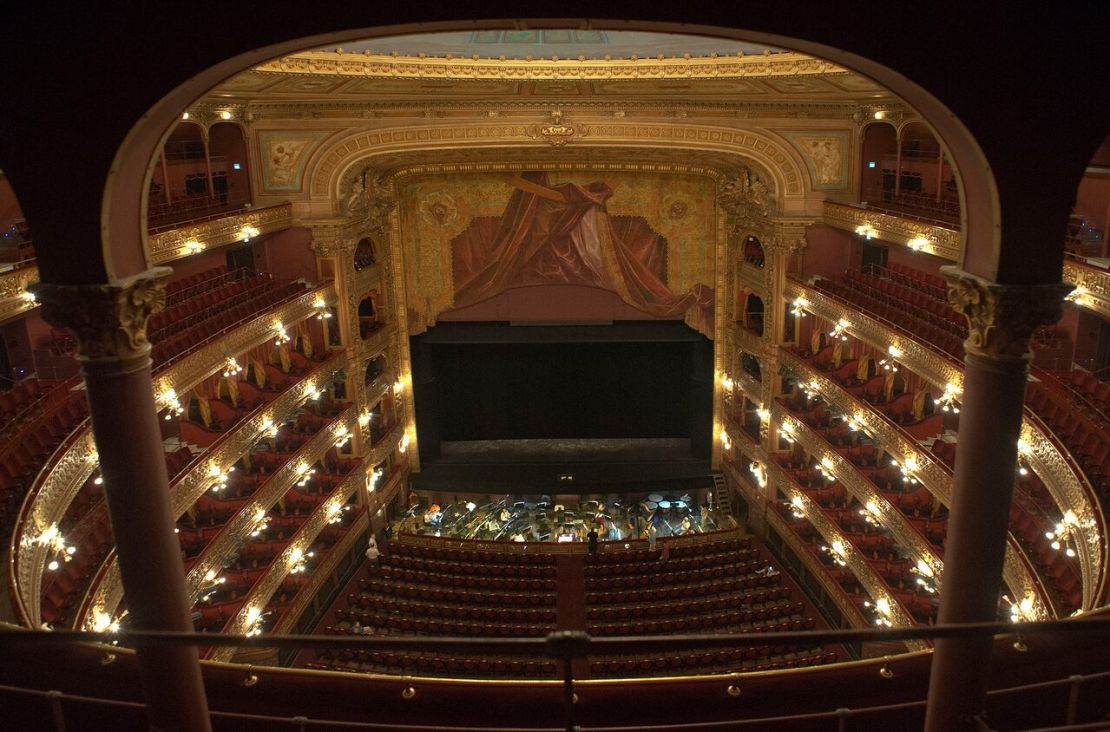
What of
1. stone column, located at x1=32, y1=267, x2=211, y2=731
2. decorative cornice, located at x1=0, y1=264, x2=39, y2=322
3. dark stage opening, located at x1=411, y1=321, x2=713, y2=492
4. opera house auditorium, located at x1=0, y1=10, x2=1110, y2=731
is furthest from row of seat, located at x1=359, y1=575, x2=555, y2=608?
stone column, located at x1=32, y1=267, x2=211, y2=731

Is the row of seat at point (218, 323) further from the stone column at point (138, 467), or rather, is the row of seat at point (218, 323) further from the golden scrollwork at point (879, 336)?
the golden scrollwork at point (879, 336)

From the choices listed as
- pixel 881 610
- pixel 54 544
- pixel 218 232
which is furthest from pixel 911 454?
pixel 218 232

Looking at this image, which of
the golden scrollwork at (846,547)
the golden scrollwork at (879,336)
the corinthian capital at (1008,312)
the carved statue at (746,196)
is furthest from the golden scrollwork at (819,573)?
the corinthian capital at (1008,312)

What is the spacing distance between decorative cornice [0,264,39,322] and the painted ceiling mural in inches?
463

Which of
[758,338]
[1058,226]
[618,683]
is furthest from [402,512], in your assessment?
[1058,226]

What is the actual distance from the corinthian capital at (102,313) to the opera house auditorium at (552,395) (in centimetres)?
2

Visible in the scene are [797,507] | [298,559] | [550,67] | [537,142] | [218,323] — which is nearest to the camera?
[550,67]

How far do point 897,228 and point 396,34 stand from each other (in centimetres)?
1342

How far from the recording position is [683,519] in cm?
2198

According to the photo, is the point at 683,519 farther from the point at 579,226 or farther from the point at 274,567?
the point at 274,567

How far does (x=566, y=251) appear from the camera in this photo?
21.9 metres

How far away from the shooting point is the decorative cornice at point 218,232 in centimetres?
1416

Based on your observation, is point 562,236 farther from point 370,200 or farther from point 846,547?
point 846,547

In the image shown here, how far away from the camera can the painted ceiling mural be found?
848 inches
